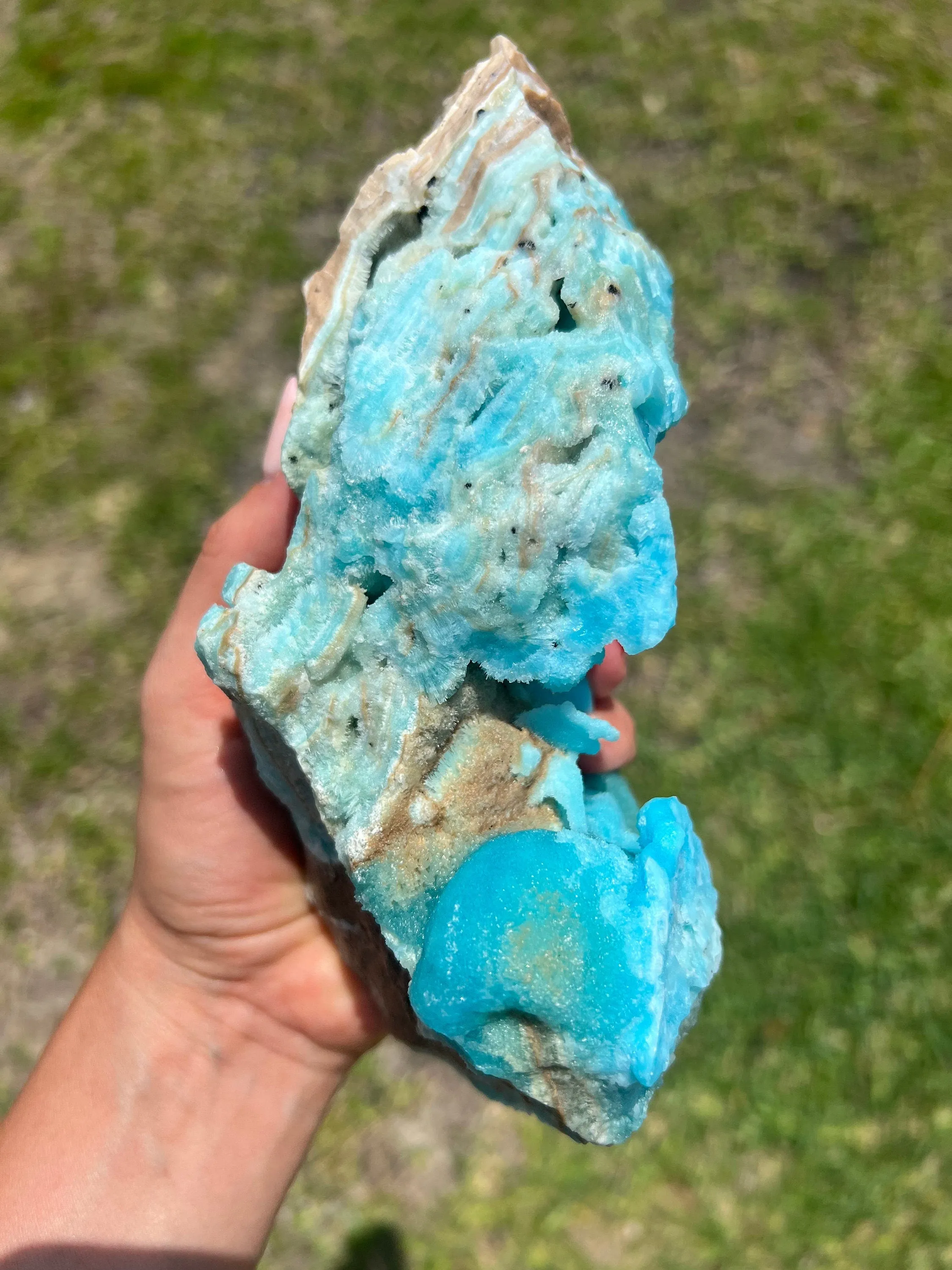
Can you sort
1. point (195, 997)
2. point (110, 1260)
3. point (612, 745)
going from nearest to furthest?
point (110, 1260), point (195, 997), point (612, 745)

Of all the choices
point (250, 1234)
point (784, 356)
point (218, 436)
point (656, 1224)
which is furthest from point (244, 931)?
point (784, 356)

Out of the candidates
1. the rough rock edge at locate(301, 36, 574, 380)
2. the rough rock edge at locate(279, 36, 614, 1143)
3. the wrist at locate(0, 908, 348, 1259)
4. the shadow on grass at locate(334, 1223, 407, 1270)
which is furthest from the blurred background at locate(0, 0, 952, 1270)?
the rough rock edge at locate(301, 36, 574, 380)

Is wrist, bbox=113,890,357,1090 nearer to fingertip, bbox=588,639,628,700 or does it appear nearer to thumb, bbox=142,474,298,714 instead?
thumb, bbox=142,474,298,714

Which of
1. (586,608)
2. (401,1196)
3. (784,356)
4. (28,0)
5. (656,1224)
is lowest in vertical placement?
(656,1224)

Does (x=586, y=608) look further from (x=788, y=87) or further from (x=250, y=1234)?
(x=788, y=87)

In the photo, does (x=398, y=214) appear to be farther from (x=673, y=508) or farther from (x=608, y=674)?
(x=673, y=508)

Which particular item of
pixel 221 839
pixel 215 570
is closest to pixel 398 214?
pixel 215 570
